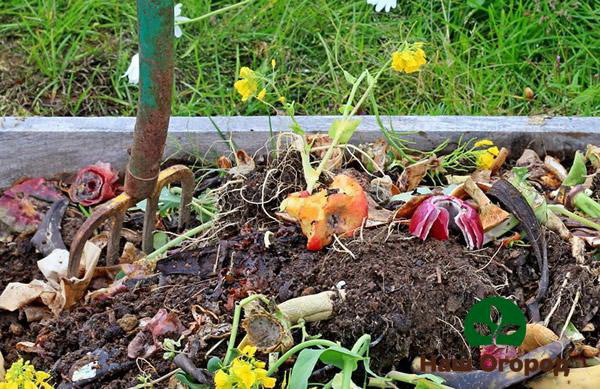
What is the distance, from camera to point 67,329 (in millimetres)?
1890

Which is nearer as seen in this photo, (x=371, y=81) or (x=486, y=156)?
(x=371, y=81)

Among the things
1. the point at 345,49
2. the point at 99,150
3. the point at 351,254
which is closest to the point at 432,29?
the point at 345,49

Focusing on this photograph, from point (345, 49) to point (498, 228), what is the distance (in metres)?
1.13

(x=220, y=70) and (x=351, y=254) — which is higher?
(x=220, y=70)

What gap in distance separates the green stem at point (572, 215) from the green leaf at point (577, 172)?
0.15 m

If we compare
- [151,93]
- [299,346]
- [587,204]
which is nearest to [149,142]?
[151,93]

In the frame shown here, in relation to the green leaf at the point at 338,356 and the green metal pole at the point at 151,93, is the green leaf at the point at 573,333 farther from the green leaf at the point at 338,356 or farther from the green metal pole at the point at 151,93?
the green metal pole at the point at 151,93

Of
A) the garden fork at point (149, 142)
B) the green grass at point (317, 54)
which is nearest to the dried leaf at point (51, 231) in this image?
the garden fork at point (149, 142)

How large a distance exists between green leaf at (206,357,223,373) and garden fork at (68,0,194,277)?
0.49m

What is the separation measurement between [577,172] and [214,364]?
101 cm

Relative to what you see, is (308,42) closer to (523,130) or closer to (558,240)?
(523,130)

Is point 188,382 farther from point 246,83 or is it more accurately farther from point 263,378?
point 246,83

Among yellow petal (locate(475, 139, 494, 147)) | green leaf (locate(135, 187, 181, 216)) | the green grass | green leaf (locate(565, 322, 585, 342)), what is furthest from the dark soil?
the green grass

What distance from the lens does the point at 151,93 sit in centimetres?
184
